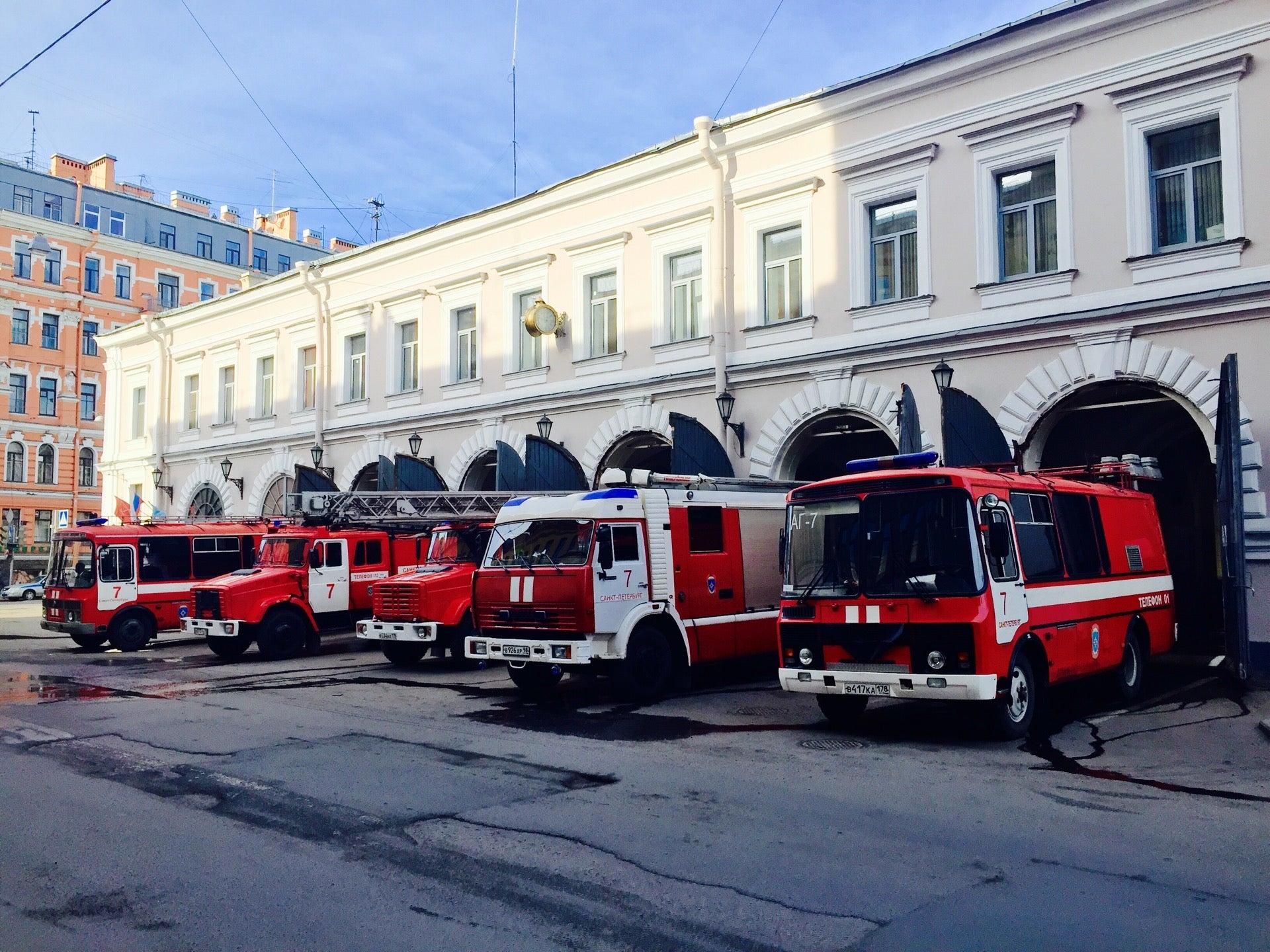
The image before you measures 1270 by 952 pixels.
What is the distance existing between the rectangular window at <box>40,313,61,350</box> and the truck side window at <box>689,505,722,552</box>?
48.4m

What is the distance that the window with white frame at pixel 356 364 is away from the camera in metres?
27.4

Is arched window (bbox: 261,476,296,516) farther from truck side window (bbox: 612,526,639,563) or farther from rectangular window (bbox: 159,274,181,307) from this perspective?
rectangular window (bbox: 159,274,181,307)

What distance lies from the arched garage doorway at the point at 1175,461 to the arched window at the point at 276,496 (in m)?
19.6

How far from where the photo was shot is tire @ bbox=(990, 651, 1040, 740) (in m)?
9.59

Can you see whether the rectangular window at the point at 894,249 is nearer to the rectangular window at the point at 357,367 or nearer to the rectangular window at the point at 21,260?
the rectangular window at the point at 357,367

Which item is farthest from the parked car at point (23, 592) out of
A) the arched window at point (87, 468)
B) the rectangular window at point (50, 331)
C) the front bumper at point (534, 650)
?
the front bumper at point (534, 650)

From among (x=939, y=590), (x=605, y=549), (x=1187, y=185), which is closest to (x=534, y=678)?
(x=605, y=549)

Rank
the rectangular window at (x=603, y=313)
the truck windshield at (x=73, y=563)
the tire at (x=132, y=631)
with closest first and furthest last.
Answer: the truck windshield at (x=73, y=563) → the tire at (x=132, y=631) → the rectangular window at (x=603, y=313)

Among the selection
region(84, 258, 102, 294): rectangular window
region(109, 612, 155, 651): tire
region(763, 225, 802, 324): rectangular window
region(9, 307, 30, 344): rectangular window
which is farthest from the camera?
region(84, 258, 102, 294): rectangular window

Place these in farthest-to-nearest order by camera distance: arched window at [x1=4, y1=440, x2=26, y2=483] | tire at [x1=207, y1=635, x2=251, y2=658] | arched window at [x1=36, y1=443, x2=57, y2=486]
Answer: arched window at [x1=36, y1=443, x2=57, y2=486]
arched window at [x1=4, y1=440, x2=26, y2=483]
tire at [x1=207, y1=635, x2=251, y2=658]

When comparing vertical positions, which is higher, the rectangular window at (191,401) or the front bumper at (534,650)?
the rectangular window at (191,401)

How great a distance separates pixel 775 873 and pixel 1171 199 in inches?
504

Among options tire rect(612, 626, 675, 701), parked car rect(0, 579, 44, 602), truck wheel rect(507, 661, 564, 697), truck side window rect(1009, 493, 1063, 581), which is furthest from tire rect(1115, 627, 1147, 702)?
parked car rect(0, 579, 44, 602)

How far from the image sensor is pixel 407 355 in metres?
26.3
